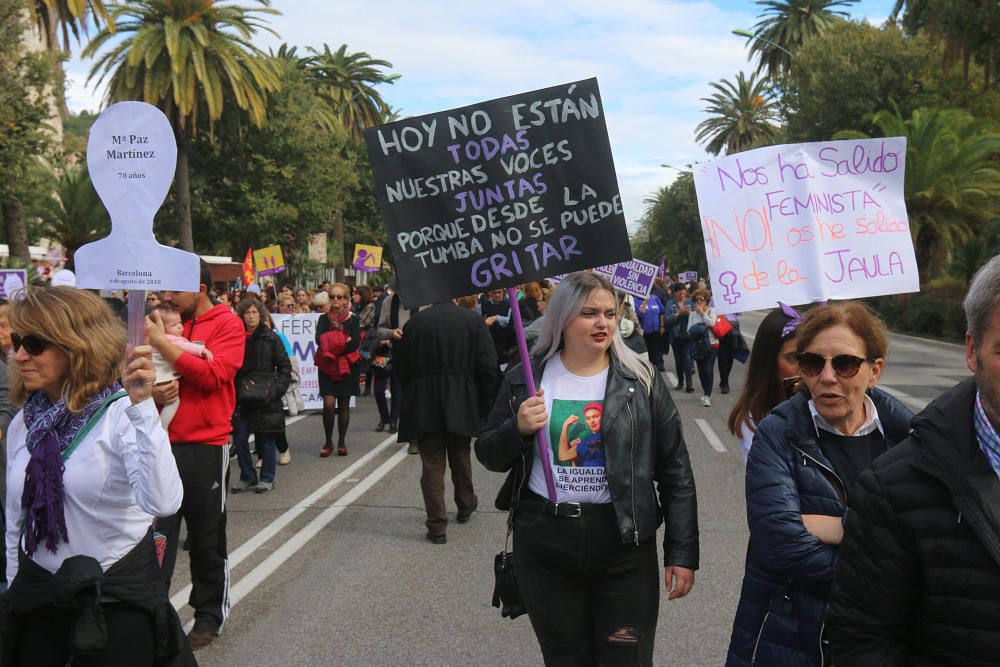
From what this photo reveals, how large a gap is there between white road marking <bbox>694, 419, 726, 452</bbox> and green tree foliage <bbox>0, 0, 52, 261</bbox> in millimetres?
14601

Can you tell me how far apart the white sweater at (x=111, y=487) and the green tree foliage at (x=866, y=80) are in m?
41.8

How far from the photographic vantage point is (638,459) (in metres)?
3.61

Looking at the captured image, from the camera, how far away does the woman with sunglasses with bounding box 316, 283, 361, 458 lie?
1145 centimetres

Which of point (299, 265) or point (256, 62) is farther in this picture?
point (299, 265)

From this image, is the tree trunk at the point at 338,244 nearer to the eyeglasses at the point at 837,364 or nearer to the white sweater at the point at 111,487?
the white sweater at the point at 111,487

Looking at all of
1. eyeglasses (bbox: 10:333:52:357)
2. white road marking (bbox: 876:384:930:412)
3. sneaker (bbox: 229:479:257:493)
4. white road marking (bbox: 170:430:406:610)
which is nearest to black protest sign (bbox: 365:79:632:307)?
eyeglasses (bbox: 10:333:52:357)

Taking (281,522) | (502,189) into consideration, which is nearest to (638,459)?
(502,189)

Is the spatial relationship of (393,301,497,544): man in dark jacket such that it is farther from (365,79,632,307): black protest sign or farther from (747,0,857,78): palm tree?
(747,0,857,78): palm tree

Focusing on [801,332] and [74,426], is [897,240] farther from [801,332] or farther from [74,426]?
[74,426]

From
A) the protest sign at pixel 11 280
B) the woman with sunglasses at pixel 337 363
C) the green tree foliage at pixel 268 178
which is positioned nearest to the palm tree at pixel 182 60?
the green tree foliage at pixel 268 178

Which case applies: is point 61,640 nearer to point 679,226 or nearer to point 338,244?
point 338,244

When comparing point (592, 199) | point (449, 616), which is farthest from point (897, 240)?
point (449, 616)

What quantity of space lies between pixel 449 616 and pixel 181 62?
78.7 feet

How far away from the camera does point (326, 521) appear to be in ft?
26.8
